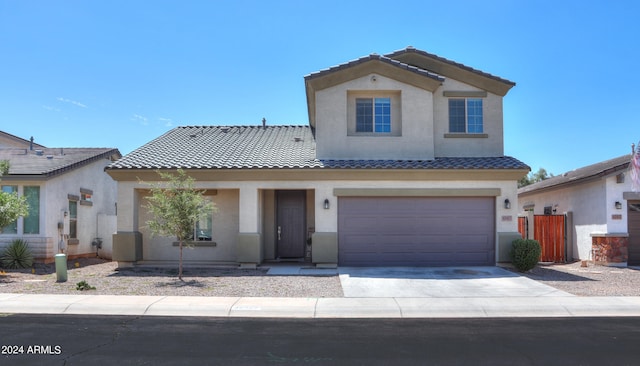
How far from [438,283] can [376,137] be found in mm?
5679

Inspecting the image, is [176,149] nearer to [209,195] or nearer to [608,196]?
[209,195]

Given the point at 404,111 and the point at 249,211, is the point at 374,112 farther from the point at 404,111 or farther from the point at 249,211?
the point at 249,211

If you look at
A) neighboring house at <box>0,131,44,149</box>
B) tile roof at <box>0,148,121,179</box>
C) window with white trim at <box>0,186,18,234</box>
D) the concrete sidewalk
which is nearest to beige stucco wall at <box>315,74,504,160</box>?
the concrete sidewalk

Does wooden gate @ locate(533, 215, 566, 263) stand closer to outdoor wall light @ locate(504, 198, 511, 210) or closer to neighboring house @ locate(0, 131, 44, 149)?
outdoor wall light @ locate(504, 198, 511, 210)

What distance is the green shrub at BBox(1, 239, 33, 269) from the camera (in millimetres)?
15836

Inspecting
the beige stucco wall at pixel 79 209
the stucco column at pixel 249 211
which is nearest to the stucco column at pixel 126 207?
the beige stucco wall at pixel 79 209

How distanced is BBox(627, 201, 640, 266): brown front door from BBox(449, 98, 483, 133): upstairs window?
6.33 metres

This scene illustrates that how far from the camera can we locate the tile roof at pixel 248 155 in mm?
15258

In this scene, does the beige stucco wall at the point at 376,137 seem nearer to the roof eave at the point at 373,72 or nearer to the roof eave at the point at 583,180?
the roof eave at the point at 373,72

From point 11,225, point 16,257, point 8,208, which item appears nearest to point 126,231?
point 8,208

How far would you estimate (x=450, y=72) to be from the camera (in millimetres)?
17203

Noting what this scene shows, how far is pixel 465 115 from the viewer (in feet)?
56.0

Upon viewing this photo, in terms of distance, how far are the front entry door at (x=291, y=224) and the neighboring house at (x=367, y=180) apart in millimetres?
37

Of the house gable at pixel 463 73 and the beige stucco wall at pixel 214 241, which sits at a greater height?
the house gable at pixel 463 73
